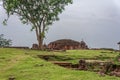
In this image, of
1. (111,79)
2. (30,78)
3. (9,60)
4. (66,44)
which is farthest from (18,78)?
(66,44)

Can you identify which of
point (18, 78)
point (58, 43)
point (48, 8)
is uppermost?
point (48, 8)

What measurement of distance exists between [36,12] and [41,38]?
166 inches

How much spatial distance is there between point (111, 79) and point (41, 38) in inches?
1787

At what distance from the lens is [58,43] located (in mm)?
78312

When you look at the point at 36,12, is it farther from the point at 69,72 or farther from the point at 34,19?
the point at 69,72

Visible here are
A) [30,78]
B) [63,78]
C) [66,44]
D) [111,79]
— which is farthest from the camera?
[66,44]

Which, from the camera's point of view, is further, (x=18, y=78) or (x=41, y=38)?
(x=41, y=38)

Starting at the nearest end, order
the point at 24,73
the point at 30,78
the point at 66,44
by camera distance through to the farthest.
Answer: the point at 30,78 < the point at 24,73 < the point at 66,44

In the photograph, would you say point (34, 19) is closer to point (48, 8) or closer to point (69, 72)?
point (48, 8)

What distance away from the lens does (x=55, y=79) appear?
835 inches

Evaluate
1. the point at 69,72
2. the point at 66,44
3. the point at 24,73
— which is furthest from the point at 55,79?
the point at 66,44

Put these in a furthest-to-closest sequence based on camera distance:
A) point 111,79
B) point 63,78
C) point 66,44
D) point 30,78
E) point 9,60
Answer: point 66,44, point 9,60, point 30,78, point 63,78, point 111,79

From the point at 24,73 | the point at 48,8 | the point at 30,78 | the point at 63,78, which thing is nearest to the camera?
the point at 63,78

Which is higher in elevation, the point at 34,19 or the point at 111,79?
the point at 34,19
